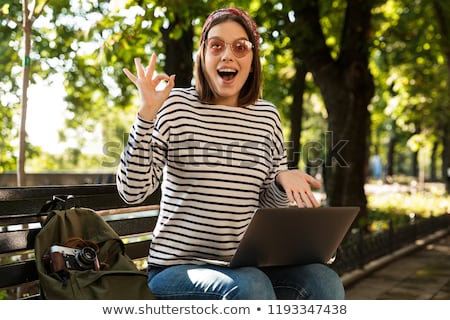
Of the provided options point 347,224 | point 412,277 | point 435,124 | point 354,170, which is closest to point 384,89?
point 435,124

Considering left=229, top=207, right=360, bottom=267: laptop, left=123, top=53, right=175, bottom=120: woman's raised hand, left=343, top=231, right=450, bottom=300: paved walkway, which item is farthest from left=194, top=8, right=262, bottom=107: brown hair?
left=343, top=231, right=450, bottom=300: paved walkway

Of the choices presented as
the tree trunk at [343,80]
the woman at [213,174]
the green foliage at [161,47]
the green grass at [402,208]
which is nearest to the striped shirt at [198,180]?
the woman at [213,174]

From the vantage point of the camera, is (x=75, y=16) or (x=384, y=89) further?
(x=384, y=89)

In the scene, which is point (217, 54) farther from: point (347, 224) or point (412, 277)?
point (412, 277)

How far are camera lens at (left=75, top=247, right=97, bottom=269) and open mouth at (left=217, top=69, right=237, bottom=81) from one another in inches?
32.7

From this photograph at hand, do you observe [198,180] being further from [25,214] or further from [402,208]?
[402,208]

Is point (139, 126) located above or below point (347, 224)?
above

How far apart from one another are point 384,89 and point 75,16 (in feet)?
34.7

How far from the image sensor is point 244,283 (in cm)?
222

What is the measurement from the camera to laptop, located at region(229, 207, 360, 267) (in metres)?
2.29
